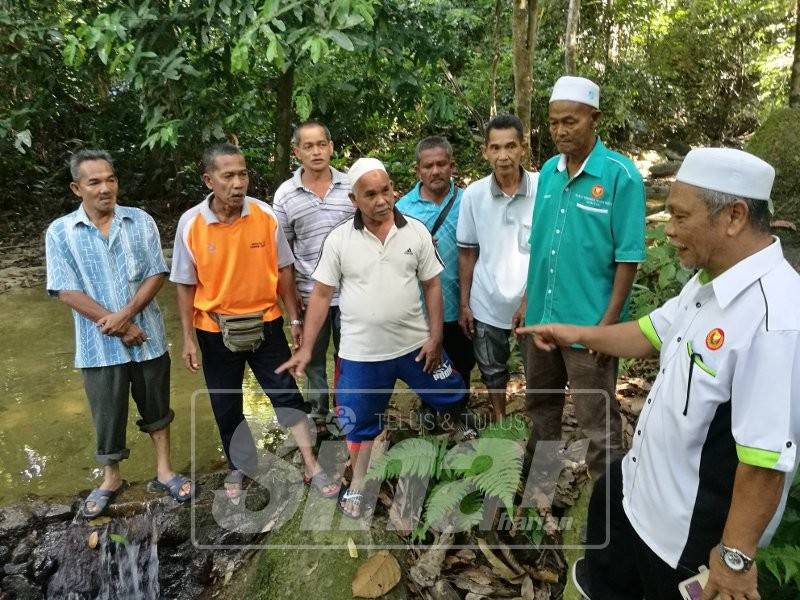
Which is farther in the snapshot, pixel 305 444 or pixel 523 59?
pixel 523 59

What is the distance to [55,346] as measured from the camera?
5.94 meters

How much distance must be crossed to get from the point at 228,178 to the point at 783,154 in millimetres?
5364

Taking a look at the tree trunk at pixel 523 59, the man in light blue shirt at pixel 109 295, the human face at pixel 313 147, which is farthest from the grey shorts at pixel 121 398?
the tree trunk at pixel 523 59

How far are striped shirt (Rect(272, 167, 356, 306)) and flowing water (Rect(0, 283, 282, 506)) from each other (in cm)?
160

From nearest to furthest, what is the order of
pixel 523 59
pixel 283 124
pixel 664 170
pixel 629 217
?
1. pixel 629 217
2. pixel 523 59
3. pixel 283 124
4. pixel 664 170

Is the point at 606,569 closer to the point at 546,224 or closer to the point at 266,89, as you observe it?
the point at 546,224

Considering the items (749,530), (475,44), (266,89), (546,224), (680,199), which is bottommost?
(749,530)

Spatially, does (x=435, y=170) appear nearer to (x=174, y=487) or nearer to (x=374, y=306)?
(x=374, y=306)

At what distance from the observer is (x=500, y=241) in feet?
10.7

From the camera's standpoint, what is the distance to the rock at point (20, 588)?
3.49 m

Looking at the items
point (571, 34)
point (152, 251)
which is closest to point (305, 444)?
point (152, 251)

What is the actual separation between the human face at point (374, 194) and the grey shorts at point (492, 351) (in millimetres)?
934

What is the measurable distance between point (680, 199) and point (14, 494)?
4275 millimetres

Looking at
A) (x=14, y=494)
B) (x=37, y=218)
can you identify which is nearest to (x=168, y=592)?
→ (x=14, y=494)
